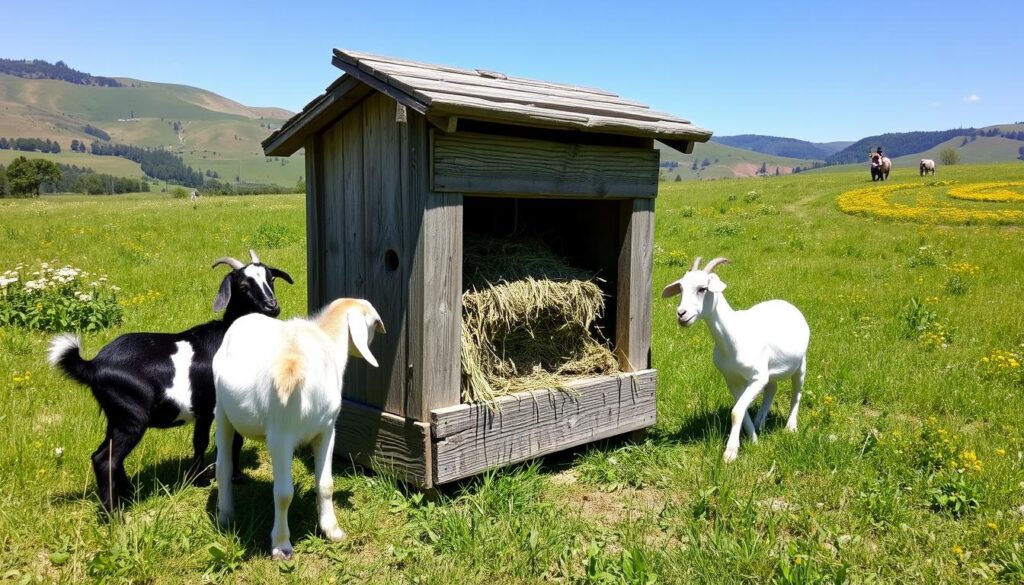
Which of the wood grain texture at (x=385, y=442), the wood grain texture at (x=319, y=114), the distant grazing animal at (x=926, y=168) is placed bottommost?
the wood grain texture at (x=385, y=442)

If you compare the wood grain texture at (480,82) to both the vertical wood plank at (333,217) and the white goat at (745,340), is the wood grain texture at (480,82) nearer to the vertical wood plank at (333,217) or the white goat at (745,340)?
the vertical wood plank at (333,217)

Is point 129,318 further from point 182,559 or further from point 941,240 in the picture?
point 941,240

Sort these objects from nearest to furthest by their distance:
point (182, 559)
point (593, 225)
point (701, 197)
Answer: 1. point (182, 559)
2. point (593, 225)
3. point (701, 197)

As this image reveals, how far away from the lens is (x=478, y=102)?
14.5 feet

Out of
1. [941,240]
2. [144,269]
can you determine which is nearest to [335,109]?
[144,269]

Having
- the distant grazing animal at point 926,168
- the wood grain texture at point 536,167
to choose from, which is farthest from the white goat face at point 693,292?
the distant grazing animal at point 926,168

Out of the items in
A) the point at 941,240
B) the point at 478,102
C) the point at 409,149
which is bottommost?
the point at 941,240

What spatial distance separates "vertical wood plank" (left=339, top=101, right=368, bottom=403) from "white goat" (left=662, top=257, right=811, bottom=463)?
246 centimetres

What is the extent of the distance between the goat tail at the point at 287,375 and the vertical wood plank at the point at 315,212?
2016mm

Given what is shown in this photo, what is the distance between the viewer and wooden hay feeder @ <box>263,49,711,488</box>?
4.64 meters

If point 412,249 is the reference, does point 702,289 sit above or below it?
below

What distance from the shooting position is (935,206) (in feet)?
71.5

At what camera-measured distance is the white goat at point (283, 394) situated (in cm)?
372

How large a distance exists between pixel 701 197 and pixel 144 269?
64.9ft
